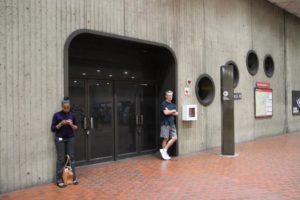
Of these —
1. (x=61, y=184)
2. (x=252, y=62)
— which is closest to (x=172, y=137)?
(x=61, y=184)

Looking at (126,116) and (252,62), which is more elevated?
(252,62)

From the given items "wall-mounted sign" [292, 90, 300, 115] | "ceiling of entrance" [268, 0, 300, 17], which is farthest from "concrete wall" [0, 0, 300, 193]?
"wall-mounted sign" [292, 90, 300, 115]

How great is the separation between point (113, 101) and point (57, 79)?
2398mm

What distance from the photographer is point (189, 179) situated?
6652 millimetres

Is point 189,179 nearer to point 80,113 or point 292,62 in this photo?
point 80,113

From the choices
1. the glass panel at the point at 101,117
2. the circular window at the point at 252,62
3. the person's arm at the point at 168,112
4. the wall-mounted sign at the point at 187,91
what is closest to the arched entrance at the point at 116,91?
the glass panel at the point at 101,117

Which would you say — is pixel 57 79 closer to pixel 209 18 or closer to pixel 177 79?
pixel 177 79

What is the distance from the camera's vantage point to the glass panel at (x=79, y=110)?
25.8ft

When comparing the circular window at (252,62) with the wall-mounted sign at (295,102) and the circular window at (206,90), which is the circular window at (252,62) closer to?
the circular window at (206,90)

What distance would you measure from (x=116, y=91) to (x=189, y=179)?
3310mm

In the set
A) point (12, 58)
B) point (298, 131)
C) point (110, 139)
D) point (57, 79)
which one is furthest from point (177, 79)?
point (298, 131)

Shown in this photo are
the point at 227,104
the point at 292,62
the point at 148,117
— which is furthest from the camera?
the point at 292,62

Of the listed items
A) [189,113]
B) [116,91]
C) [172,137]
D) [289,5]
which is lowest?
[172,137]

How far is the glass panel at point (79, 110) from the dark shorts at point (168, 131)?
2091 millimetres
